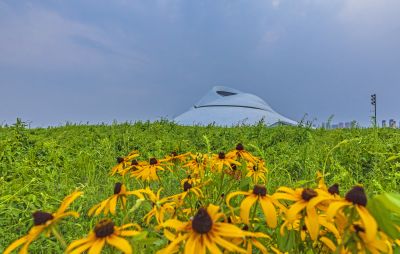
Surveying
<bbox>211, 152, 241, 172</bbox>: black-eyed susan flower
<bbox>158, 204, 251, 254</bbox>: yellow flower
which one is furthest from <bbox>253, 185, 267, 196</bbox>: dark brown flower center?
<bbox>211, 152, 241, 172</bbox>: black-eyed susan flower

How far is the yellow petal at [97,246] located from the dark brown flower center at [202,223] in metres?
0.21

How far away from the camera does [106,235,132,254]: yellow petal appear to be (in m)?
0.80

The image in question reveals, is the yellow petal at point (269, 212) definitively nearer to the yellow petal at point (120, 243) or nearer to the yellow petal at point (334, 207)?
the yellow petal at point (334, 207)

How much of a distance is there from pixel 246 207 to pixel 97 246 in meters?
0.38

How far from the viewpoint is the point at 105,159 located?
4.95 meters

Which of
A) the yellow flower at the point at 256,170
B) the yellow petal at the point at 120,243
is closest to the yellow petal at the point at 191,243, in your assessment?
the yellow petal at the point at 120,243

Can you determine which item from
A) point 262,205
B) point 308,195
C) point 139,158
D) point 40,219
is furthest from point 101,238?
point 139,158

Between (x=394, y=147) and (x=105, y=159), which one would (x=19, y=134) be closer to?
(x=105, y=159)

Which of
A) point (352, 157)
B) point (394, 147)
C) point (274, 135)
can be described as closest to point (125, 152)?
point (274, 135)

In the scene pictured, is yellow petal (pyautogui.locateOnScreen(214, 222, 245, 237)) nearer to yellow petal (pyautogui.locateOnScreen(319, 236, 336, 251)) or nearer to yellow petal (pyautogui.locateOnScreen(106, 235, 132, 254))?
yellow petal (pyautogui.locateOnScreen(106, 235, 132, 254))

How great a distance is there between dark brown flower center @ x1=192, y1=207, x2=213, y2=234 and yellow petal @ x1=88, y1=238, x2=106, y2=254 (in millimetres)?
210

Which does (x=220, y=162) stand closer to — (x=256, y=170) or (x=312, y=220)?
(x=256, y=170)

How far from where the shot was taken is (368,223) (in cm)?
79

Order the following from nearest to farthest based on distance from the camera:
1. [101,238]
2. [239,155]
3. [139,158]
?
[101,238] → [239,155] → [139,158]
